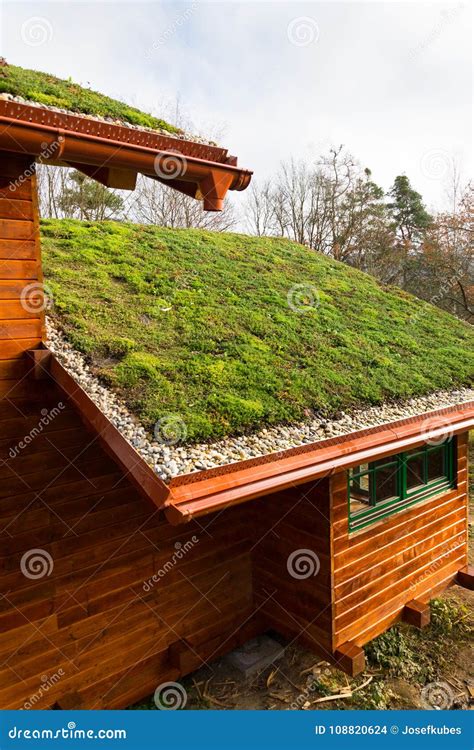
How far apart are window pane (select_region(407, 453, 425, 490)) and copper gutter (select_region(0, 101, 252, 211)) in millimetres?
4609

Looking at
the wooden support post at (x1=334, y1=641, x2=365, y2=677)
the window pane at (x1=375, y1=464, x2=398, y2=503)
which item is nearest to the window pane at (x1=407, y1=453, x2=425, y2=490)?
the window pane at (x1=375, y1=464, x2=398, y2=503)

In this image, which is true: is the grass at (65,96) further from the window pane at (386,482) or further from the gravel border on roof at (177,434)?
the window pane at (386,482)

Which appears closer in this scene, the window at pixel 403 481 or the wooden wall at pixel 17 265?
the wooden wall at pixel 17 265

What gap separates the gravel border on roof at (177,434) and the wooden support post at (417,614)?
2.69 m

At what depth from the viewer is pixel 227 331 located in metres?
5.96

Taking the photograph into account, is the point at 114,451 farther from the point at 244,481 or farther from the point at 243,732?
the point at 243,732

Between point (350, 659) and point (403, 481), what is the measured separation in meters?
2.19

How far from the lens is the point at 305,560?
17.2 feet

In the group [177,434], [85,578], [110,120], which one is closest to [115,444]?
[177,434]

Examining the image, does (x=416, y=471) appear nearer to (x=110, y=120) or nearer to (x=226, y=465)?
(x=226, y=465)

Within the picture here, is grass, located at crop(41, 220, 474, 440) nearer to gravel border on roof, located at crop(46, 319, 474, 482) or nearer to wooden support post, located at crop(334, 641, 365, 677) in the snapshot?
gravel border on roof, located at crop(46, 319, 474, 482)

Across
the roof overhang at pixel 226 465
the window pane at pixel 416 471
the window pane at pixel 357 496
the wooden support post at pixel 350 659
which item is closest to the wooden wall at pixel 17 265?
the roof overhang at pixel 226 465

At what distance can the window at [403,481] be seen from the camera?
18.6 ft

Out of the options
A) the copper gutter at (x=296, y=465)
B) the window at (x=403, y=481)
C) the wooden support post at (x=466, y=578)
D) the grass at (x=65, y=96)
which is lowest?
the wooden support post at (x=466, y=578)
